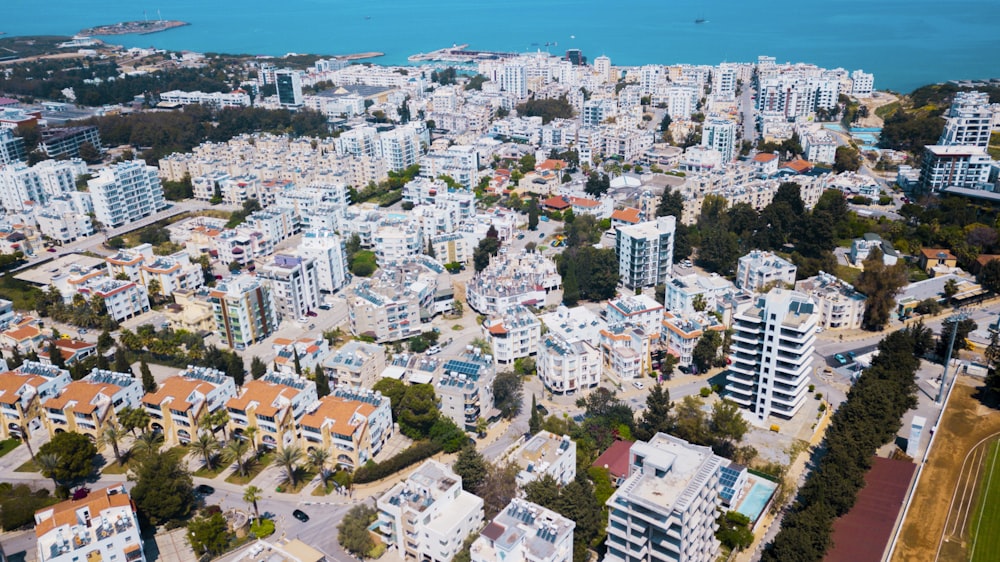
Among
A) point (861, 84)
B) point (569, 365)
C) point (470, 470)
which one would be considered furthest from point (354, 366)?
point (861, 84)

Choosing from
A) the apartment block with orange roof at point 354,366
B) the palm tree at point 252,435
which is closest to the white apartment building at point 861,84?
the apartment block with orange roof at point 354,366

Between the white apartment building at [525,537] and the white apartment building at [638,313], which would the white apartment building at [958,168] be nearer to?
the white apartment building at [638,313]

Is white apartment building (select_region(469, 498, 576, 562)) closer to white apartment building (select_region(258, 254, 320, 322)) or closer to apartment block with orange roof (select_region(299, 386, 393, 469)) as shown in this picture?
apartment block with orange roof (select_region(299, 386, 393, 469))

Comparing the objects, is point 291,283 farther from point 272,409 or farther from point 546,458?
point 546,458

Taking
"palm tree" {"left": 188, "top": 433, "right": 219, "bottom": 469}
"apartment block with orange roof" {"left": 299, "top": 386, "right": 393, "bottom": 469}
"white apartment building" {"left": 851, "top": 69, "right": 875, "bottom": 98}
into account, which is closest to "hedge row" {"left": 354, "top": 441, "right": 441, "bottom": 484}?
"apartment block with orange roof" {"left": 299, "top": 386, "right": 393, "bottom": 469}

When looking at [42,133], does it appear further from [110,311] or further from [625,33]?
[625,33]
